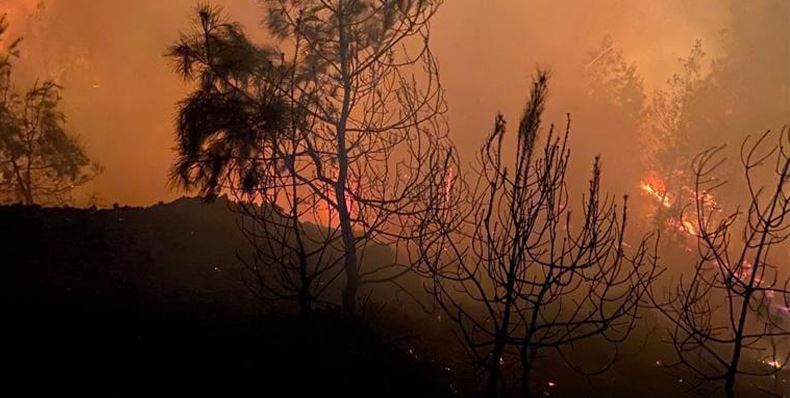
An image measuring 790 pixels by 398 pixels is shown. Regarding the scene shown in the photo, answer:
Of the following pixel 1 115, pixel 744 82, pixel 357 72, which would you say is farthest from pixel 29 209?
pixel 744 82

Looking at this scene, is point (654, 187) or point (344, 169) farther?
point (654, 187)

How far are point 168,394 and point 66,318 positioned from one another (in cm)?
248

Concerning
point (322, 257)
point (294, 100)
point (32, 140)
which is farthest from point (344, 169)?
point (32, 140)

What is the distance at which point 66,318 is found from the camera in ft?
24.6

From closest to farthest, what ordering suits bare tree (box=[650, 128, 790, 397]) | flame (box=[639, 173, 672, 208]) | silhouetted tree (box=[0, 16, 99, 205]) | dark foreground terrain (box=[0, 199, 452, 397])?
1. bare tree (box=[650, 128, 790, 397])
2. dark foreground terrain (box=[0, 199, 452, 397])
3. silhouetted tree (box=[0, 16, 99, 205])
4. flame (box=[639, 173, 672, 208])

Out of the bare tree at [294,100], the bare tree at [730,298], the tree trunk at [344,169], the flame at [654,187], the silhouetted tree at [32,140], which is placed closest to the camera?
the bare tree at [730,298]

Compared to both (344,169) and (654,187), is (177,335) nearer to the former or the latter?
(344,169)

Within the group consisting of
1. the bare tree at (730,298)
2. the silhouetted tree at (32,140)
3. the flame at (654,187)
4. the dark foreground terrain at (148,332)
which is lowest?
the dark foreground terrain at (148,332)

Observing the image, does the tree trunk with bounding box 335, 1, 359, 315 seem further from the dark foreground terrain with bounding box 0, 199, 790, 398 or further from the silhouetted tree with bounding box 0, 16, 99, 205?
the silhouetted tree with bounding box 0, 16, 99, 205

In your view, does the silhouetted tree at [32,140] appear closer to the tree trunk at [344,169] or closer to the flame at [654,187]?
the tree trunk at [344,169]

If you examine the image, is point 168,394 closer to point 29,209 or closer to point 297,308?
point 297,308

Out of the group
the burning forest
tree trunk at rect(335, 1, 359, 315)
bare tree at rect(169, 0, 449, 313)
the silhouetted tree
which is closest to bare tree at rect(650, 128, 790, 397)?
the burning forest

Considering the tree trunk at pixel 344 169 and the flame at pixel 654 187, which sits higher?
the flame at pixel 654 187

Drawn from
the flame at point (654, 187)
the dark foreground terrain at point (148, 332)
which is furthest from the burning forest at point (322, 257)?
the flame at point (654, 187)
